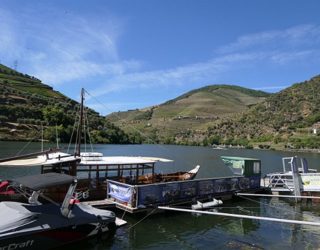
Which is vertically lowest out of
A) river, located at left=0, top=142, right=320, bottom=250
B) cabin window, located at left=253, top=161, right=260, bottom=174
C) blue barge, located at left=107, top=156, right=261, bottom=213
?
river, located at left=0, top=142, right=320, bottom=250

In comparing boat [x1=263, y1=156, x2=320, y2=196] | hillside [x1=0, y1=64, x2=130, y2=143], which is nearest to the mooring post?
boat [x1=263, y1=156, x2=320, y2=196]

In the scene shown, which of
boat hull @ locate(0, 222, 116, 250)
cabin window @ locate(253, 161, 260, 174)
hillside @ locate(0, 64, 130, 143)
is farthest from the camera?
hillside @ locate(0, 64, 130, 143)

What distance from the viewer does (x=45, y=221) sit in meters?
17.2

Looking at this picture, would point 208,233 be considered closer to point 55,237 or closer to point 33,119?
point 55,237

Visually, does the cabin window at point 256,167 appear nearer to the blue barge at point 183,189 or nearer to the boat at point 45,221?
the blue barge at point 183,189

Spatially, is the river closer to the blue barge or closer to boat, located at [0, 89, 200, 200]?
the blue barge

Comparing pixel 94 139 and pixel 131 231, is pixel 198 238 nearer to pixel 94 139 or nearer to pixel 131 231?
pixel 131 231

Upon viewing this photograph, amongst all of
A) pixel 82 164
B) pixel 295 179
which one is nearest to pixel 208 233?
pixel 82 164

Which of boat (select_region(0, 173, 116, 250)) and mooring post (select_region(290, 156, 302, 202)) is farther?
mooring post (select_region(290, 156, 302, 202))

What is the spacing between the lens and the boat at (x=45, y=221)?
16.2 metres

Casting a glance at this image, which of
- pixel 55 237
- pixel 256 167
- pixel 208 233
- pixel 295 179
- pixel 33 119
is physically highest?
pixel 33 119

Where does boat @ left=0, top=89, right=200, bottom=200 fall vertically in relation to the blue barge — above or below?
above

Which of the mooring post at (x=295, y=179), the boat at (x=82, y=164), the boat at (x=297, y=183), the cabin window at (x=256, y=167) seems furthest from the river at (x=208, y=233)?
the cabin window at (x=256, y=167)

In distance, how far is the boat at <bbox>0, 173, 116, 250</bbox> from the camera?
53.2 feet
